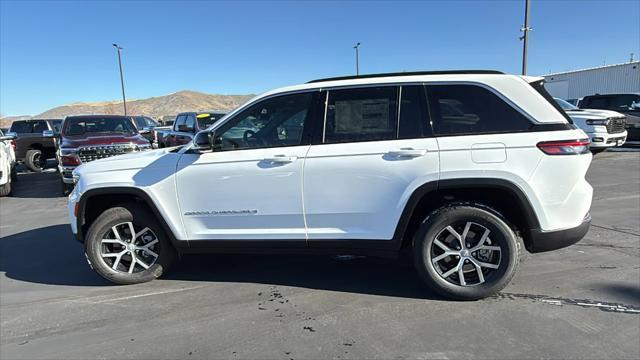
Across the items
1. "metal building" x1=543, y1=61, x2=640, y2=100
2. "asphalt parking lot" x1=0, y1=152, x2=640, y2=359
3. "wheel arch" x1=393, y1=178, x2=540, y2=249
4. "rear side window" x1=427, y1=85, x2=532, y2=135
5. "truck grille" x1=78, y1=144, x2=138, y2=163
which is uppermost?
"metal building" x1=543, y1=61, x2=640, y2=100

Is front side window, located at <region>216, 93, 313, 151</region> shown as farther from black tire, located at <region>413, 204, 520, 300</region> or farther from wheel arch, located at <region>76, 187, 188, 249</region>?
black tire, located at <region>413, 204, 520, 300</region>

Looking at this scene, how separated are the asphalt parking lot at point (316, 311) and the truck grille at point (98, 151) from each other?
12.8ft

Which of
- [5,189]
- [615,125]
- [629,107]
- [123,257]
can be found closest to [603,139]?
[615,125]

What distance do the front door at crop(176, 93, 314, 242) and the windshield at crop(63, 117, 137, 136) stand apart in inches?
277

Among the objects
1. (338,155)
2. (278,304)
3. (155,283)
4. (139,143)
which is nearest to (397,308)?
(278,304)

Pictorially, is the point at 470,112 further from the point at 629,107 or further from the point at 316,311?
the point at 629,107

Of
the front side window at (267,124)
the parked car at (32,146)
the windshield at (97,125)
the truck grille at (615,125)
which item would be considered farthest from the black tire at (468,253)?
the parked car at (32,146)

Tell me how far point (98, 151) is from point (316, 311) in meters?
7.16

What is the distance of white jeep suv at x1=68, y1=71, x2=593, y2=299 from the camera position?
3285 mm

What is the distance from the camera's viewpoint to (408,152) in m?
3.34

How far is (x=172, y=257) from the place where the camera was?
4.10 meters

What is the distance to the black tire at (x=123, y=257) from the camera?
13.0ft

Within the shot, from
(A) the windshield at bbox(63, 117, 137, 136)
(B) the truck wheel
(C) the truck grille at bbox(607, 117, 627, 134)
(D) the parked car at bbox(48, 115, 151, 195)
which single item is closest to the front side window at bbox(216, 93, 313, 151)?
(D) the parked car at bbox(48, 115, 151, 195)

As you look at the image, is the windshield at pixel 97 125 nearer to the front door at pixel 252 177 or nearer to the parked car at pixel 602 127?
the front door at pixel 252 177
